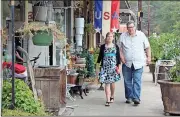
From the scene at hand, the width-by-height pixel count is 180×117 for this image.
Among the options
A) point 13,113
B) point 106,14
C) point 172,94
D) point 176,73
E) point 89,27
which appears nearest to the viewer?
point 13,113

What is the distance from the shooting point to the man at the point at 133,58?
917cm

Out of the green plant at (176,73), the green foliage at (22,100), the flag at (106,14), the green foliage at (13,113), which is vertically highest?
the flag at (106,14)

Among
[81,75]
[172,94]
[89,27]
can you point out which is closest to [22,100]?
[172,94]

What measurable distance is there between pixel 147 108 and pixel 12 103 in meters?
3.34

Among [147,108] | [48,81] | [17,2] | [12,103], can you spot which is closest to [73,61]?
[17,2]

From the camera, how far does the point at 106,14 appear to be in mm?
13336

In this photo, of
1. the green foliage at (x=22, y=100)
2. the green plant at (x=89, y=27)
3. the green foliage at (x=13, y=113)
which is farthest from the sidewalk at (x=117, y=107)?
the green plant at (x=89, y=27)

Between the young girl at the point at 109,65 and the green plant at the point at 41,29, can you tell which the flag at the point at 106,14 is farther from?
the green plant at the point at 41,29

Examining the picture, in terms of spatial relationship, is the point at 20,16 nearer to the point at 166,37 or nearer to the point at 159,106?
the point at 159,106

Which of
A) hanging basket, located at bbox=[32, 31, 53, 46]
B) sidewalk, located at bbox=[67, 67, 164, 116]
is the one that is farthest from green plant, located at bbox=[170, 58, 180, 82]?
hanging basket, located at bbox=[32, 31, 53, 46]

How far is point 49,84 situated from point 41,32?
41.1 inches

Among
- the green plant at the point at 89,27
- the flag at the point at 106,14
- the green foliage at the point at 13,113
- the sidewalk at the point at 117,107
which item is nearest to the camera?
the green foliage at the point at 13,113

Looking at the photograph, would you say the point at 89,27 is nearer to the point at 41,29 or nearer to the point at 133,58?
the point at 133,58

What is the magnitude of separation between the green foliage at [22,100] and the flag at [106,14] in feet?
21.6
